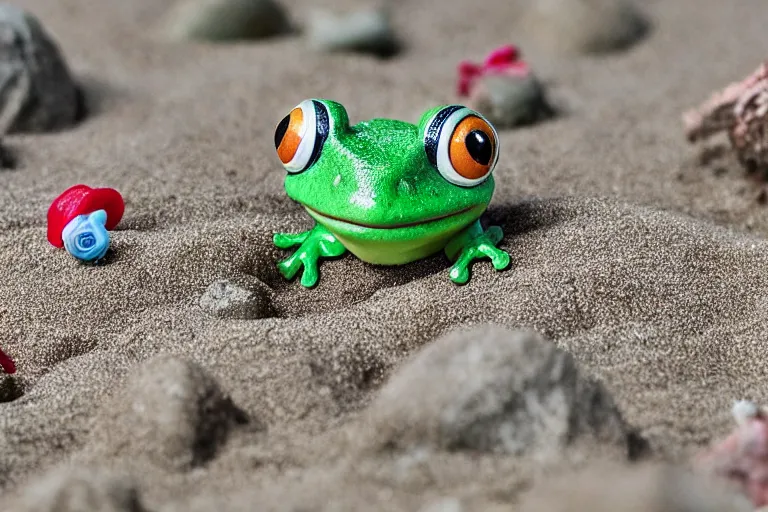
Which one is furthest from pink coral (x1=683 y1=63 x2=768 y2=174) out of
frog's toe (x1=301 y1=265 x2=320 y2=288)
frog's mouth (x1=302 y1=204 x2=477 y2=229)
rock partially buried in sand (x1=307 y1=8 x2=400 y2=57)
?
rock partially buried in sand (x1=307 y1=8 x2=400 y2=57)

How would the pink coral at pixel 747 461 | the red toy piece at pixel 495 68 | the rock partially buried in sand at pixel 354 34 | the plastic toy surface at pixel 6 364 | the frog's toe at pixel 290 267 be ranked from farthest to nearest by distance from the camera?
the rock partially buried in sand at pixel 354 34
the red toy piece at pixel 495 68
the frog's toe at pixel 290 267
the plastic toy surface at pixel 6 364
the pink coral at pixel 747 461

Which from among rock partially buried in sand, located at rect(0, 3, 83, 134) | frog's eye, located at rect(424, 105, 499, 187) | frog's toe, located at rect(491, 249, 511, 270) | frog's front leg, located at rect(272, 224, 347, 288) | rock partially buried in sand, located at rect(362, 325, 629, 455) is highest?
rock partially buried in sand, located at rect(0, 3, 83, 134)

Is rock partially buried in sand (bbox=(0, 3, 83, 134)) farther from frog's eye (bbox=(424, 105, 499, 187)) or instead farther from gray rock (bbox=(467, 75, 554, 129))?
frog's eye (bbox=(424, 105, 499, 187))

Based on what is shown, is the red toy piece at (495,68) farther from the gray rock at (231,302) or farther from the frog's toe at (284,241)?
the gray rock at (231,302)

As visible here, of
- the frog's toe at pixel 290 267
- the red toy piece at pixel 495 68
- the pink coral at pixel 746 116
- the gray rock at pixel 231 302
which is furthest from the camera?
the red toy piece at pixel 495 68

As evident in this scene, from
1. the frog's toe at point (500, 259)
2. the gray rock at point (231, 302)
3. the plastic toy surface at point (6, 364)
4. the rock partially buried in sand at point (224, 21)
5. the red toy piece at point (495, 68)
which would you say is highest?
the rock partially buried in sand at point (224, 21)

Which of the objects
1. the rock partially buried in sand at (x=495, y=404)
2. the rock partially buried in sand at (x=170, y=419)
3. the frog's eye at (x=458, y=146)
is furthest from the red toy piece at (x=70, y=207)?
the rock partially buried in sand at (x=495, y=404)
